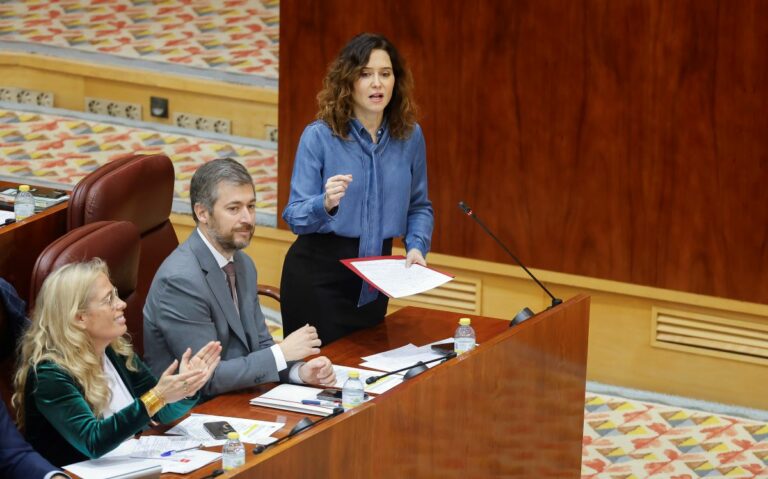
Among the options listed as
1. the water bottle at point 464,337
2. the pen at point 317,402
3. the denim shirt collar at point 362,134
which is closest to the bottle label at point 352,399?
the pen at point 317,402

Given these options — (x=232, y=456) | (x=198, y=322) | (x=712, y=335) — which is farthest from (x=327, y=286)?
(x=712, y=335)

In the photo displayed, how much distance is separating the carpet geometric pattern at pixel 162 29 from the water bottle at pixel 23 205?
10.1ft

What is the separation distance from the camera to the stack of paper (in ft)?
9.22

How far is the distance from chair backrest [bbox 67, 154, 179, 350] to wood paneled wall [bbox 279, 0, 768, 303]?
4.44 feet

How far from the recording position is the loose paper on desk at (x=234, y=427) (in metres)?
2.63

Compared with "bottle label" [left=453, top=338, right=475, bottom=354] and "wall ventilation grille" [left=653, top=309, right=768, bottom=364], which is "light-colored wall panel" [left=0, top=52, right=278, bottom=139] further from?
"bottle label" [left=453, top=338, right=475, bottom=354]

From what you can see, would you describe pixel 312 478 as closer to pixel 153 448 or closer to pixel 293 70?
pixel 153 448

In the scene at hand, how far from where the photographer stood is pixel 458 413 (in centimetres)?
288

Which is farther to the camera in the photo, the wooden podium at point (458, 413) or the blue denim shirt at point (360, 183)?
the blue denim shirt at point (360, 183)

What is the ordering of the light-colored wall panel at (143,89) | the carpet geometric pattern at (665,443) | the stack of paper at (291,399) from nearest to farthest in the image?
the stack of paper at (291,399), the carpet geometric pattern at (665,443), the light-colored wall panel at (143,89)

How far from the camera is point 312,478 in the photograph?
7.80ft

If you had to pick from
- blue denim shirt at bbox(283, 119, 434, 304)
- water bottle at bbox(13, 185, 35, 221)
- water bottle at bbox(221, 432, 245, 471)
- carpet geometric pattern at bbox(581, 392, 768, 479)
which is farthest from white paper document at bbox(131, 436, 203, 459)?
carpet geometric pattern at bbox(581, 392, 768, 479)

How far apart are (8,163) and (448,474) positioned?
369cm

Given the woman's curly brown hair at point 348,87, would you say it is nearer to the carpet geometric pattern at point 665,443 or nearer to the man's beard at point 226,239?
the man's beard at point 226,239
